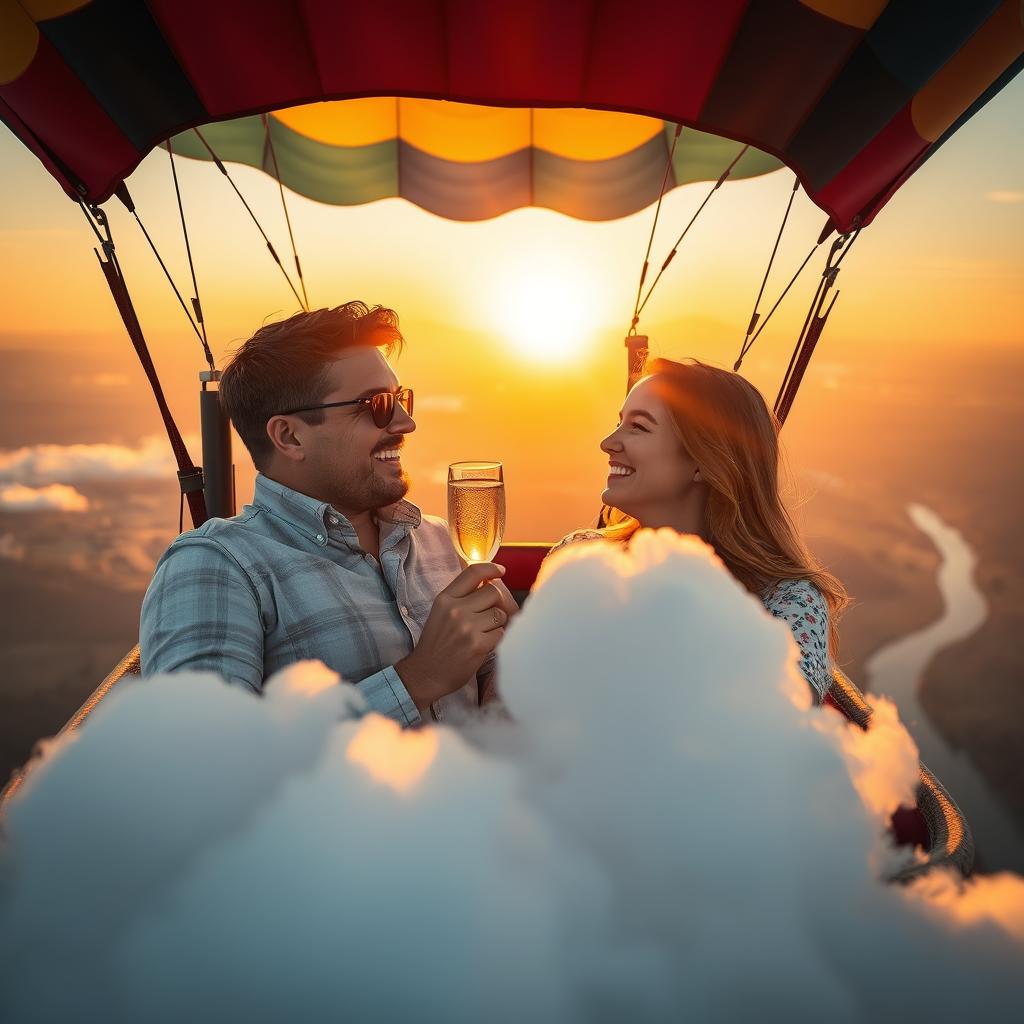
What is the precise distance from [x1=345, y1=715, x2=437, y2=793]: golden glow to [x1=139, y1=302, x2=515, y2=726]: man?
0.89 metres

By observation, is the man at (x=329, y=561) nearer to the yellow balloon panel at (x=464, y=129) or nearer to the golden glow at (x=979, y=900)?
the golden glow at (x=979, y=900)

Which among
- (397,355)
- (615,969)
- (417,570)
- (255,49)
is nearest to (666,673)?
(615,969)

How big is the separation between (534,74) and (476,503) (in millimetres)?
1635

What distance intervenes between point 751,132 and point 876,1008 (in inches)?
114

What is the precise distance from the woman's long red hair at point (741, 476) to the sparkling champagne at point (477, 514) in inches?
32.0

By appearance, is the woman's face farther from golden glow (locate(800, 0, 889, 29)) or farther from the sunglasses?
golden glow (locate(800, 0, 889, 29))

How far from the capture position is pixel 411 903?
2.54 feet

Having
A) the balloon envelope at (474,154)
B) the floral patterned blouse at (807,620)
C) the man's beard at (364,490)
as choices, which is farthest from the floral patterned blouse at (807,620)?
the balloon envelope at (474,154)

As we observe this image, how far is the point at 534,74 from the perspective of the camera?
2.72 metres

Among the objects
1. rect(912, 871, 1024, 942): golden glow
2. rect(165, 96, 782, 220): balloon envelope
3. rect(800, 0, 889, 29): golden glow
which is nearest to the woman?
rect(800, 0, 889, 29): golden glow

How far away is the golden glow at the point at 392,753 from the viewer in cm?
83

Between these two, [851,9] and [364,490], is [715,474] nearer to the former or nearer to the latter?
[364,490]

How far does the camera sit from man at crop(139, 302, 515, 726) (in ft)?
5.89

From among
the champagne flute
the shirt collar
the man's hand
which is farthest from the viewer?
the shirt collar
